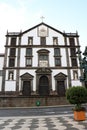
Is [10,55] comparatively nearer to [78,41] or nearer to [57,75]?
[57,75]

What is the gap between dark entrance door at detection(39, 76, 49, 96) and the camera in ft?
127

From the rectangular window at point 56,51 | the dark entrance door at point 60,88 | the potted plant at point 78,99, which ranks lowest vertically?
the potted plant at point 78,99

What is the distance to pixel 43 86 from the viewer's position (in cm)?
3919

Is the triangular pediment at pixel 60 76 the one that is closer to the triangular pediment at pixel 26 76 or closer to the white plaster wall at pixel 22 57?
the triangular pediment at pixel 26 76

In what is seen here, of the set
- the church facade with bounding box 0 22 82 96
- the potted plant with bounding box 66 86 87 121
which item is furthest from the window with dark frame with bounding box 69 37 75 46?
the potted plant with bounding box 66 86 87 121

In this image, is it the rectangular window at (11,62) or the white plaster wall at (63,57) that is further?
the white plaster wall at (63,57)

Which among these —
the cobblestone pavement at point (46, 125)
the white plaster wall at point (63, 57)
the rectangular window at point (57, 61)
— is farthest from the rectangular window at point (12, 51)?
the cobblestone pavement at point (46, 125)

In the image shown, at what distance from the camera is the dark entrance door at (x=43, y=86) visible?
38.7 m

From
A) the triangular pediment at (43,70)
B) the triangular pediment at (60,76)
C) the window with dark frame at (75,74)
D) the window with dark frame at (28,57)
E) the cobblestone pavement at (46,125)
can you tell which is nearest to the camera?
the cobblestone pavement at (46,125)

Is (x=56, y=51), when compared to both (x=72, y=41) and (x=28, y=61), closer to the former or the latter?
(x=72, y=41)

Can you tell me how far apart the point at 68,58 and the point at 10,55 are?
11.8m

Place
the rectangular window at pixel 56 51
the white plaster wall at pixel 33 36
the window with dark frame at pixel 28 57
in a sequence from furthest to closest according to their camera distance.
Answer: the white plaster wall at pixel 33 36, the rectangular window at pixel 56 51, the window with dark frame at pixel 28 57

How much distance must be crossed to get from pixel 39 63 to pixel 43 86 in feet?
15.4

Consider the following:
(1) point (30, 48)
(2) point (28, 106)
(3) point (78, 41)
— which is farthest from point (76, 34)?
(2) point (28, 106)
